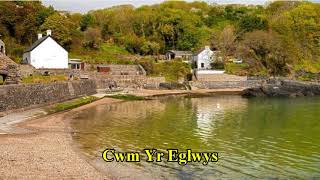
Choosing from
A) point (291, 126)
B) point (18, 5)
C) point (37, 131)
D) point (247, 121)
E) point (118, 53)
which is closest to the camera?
point (37, 131)

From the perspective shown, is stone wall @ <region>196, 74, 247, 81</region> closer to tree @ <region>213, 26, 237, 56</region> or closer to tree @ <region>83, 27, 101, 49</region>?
tree @ <region>213, 26, 237, 56</region>

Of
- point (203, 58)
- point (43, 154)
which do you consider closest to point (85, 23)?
point (203, 58)

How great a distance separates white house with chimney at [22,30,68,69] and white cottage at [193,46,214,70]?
23541mm

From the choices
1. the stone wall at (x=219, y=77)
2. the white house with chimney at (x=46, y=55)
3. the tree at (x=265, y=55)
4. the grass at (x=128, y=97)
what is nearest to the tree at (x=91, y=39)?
the white house with chimney at (x=46, y=55)

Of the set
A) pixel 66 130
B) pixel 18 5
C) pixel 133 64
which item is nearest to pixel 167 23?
pixel 133 64

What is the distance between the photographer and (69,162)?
17.3m

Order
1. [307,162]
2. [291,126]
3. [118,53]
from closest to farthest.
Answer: [307,162] → [291,126] → [118,53]

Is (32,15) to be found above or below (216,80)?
above

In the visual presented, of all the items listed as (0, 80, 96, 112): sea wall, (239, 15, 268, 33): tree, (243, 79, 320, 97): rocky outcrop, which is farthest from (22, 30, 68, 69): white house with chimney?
(239, 15, 268, 33): tree

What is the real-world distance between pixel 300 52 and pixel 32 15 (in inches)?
1853

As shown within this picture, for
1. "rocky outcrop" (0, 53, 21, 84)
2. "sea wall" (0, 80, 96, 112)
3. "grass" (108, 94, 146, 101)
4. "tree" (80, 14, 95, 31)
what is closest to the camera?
"sea wall" (0, 80, 96, 112)

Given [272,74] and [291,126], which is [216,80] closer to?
[272,74]

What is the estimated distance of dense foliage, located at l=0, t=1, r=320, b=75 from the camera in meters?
68.1

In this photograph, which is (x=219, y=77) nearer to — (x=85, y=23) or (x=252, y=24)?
(x=252, y=24)
